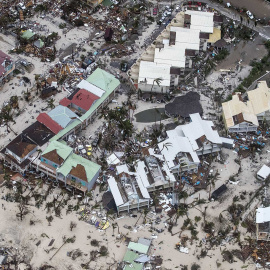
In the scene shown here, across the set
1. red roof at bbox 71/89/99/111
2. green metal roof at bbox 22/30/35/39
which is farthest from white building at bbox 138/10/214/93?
green metal roof at bbox 22/30/35/39

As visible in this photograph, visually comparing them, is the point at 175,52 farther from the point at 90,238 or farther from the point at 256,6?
the point at 90,238

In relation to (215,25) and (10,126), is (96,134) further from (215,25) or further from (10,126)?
(215,25)

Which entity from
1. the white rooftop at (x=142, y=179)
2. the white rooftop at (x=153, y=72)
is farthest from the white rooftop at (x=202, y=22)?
the white rooftop at (x=142, y=179)

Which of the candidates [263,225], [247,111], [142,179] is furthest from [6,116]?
[263,225]

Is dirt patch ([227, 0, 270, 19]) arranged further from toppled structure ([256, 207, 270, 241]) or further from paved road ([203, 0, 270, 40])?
toppled structure ([256, 207, 270, 241])

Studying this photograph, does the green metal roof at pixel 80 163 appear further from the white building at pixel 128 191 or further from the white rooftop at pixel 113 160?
the white rooftop at pixel 113 160

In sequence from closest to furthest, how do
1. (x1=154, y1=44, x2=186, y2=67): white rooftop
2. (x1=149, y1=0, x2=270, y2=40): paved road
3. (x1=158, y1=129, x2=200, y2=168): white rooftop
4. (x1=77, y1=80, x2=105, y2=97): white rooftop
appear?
(x1=158, y1=129, x2=200, y2=168): white rooftop, (x1=77, y1=80, x2=105, y2=97): white rooftop, (x1=154, y1=44, x2=186, y2=67): white rooftop, (x1=149, y1=0, x2=270, y2=40): paved road
